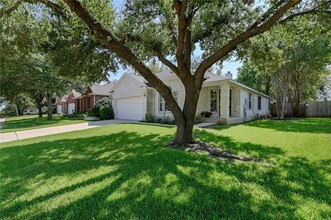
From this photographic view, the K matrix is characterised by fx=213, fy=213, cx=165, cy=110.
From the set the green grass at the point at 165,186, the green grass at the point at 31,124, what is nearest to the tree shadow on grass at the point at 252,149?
the green grass at the point at 165,186

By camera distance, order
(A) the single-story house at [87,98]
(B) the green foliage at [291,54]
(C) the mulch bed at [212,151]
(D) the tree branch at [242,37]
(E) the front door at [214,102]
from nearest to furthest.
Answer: (D) the tree branch at [242,37] → (C) the mulch bed at [212,151] → (B) the green foliage at [291,54] → (E) the front door at [214,102] → (A) the single-story house at [87,98]

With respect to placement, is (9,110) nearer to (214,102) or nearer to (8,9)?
(214,102)

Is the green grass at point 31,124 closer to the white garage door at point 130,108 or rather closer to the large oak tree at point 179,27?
the white garage door at point 130,108

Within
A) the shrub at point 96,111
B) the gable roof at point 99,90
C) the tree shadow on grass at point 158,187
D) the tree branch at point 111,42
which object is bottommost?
the tree shadow on grass at point 158,187

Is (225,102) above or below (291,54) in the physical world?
below

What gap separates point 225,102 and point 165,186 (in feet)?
39.3

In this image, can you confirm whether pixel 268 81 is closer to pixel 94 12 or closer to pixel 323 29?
pixel 323 29

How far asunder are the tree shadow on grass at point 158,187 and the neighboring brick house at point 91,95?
73.9 feet

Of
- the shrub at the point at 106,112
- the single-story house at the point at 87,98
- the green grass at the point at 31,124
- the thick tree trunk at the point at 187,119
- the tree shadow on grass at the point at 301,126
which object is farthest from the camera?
the single-story house at the point at 87,98

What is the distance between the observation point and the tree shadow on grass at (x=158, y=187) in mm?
3178

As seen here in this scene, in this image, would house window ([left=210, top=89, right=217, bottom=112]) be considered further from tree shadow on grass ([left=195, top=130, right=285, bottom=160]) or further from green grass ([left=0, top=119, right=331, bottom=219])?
green grass ([left=0, top=119, right=331, bottom=219])

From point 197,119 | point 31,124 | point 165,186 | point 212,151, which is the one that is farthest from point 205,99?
point 31,124

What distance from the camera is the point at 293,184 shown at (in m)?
4.18

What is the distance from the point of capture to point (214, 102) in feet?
56.9
